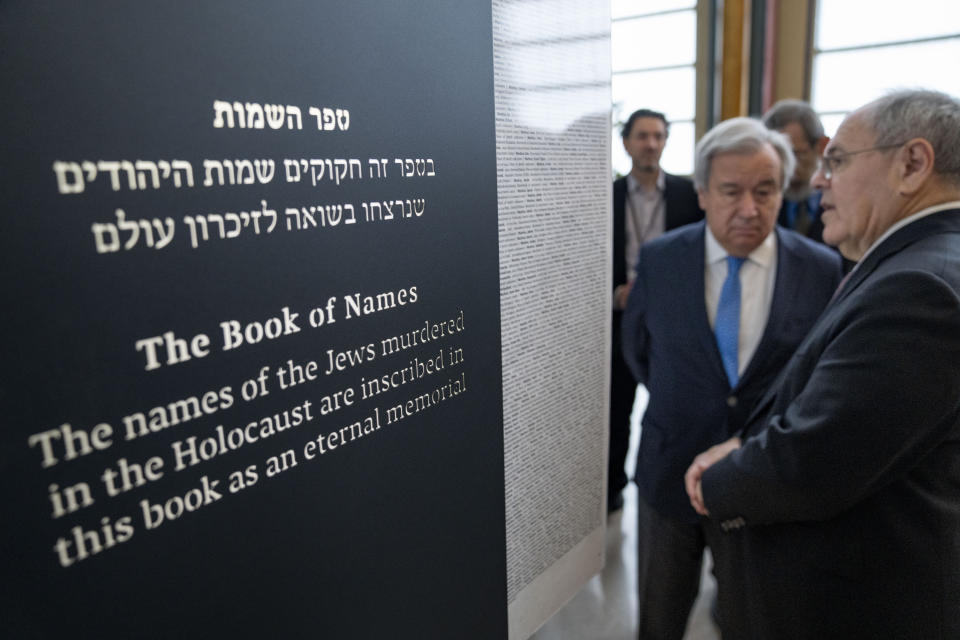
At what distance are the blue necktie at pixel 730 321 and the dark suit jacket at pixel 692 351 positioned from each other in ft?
0.10

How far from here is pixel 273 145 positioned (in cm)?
95

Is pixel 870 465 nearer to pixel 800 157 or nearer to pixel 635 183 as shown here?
pixel 800 157

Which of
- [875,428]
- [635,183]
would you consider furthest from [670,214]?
[875,428]

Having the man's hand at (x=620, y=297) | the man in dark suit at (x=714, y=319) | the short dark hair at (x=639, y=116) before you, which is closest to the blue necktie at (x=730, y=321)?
the man in dark suit at (x=714, y=319)

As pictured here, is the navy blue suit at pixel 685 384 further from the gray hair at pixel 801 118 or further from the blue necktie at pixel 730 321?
the gray hair at pixel 801 118

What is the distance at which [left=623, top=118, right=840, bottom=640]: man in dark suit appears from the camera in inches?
68.5

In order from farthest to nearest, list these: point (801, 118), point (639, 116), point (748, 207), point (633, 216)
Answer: point (639, 116), point (633, 216), point (801, 118), point (748, 207)

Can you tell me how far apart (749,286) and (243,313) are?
1.41 m

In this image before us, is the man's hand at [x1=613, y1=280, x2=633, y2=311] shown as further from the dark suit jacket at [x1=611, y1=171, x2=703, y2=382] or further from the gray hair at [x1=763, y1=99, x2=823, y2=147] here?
the gray hair at [x1=763, y1=99, x2=823, y2=147]

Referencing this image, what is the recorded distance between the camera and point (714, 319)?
5.89 ft

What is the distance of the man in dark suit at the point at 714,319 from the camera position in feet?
5.71

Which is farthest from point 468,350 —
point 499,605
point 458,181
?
point 499,605

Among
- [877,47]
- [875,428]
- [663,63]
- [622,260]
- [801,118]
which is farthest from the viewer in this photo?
[663,63]

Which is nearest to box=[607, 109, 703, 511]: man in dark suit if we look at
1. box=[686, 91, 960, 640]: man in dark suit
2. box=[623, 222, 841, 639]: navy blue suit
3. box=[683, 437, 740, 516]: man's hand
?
box=[623, 222, 841, 639]: navy blue suit
